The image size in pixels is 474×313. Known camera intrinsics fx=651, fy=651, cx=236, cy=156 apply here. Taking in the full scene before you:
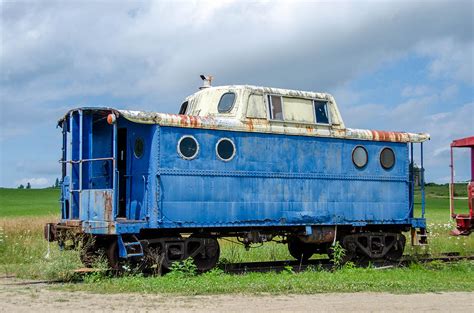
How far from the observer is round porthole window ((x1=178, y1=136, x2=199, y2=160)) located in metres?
13.9

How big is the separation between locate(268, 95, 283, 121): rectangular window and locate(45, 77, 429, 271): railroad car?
0.08 ft

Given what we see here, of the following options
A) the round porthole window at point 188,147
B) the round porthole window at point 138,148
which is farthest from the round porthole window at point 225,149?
the round porthole window at point 138,148

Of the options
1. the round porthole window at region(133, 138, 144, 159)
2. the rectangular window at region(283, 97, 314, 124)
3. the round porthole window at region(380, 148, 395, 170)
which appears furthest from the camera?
the round porthole window at region(380, 148, 395, 170)

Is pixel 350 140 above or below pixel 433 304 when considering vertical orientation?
above

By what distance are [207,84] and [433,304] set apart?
8346 mm

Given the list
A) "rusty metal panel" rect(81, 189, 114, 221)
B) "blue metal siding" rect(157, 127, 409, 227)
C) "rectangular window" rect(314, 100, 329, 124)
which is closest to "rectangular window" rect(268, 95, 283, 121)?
"blue metal siding" rect(157, 127, 409, 227)

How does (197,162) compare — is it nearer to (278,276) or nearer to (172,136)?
(172,136)

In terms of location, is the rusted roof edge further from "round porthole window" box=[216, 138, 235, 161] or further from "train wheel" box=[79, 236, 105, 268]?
"train wheel" box=[79, 236, 105, 268]

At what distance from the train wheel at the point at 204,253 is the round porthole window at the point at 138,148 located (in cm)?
213

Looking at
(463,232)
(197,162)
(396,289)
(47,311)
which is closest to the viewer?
(47,311)

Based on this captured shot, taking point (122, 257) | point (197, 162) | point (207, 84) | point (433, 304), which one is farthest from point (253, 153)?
point (433, 304)

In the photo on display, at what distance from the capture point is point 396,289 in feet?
39.1

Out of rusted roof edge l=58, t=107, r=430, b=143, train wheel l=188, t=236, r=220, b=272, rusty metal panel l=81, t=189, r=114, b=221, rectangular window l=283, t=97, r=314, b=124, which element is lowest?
train wheel l=188, t=236, r=220, b=272

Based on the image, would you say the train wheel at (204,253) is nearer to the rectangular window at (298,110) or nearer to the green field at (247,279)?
the green field at (247,279)
